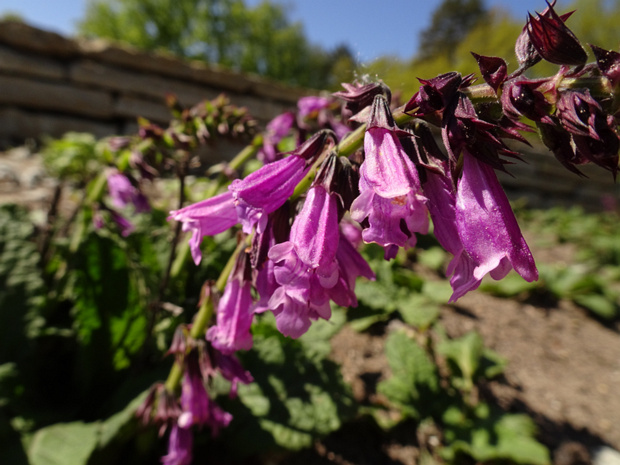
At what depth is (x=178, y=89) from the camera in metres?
6.96

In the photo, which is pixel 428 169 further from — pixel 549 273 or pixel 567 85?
pixel 549 273

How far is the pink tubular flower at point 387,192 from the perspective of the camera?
2.33ft

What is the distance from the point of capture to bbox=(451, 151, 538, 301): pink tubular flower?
2.35 ft

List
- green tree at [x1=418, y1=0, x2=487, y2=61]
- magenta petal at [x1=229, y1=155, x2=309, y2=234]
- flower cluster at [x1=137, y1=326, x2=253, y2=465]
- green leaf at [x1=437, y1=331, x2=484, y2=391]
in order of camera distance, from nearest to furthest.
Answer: magenta petal at [x1=229, y1=155, x2=309, y2=234] < flower cluster at [x1=137, y1=326, x2=253, y2=465] < green leaf at [x1=437, y1=331, x2=484, y2=391] < green tree at [x1=418, y1=0, x2=487, y2=61]

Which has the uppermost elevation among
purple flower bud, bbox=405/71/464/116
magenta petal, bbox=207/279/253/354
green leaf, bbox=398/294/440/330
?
purple flower bud, bbox=405/71/464/116

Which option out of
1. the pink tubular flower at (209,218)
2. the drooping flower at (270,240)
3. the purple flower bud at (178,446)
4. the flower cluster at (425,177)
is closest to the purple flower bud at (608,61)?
the flower cluster at (425,177)

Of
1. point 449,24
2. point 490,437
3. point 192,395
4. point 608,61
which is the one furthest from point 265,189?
point 449,24

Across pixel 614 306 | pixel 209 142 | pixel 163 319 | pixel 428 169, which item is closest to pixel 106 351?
pixel 163 319

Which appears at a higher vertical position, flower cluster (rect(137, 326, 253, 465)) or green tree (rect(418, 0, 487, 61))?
green tree (rect(418, 0, 487, 61))

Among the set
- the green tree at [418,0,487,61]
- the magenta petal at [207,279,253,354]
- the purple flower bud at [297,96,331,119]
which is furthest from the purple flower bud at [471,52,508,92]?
the green tree at [418,0,487,61]

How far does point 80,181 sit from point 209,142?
113 cm

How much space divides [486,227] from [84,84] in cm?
689

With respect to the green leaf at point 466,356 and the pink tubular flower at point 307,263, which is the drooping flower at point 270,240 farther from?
Answer: the green leaf at point 466,356

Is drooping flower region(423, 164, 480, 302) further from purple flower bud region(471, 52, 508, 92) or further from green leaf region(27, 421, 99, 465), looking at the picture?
green leaf region(27, 421, 99, 465)
